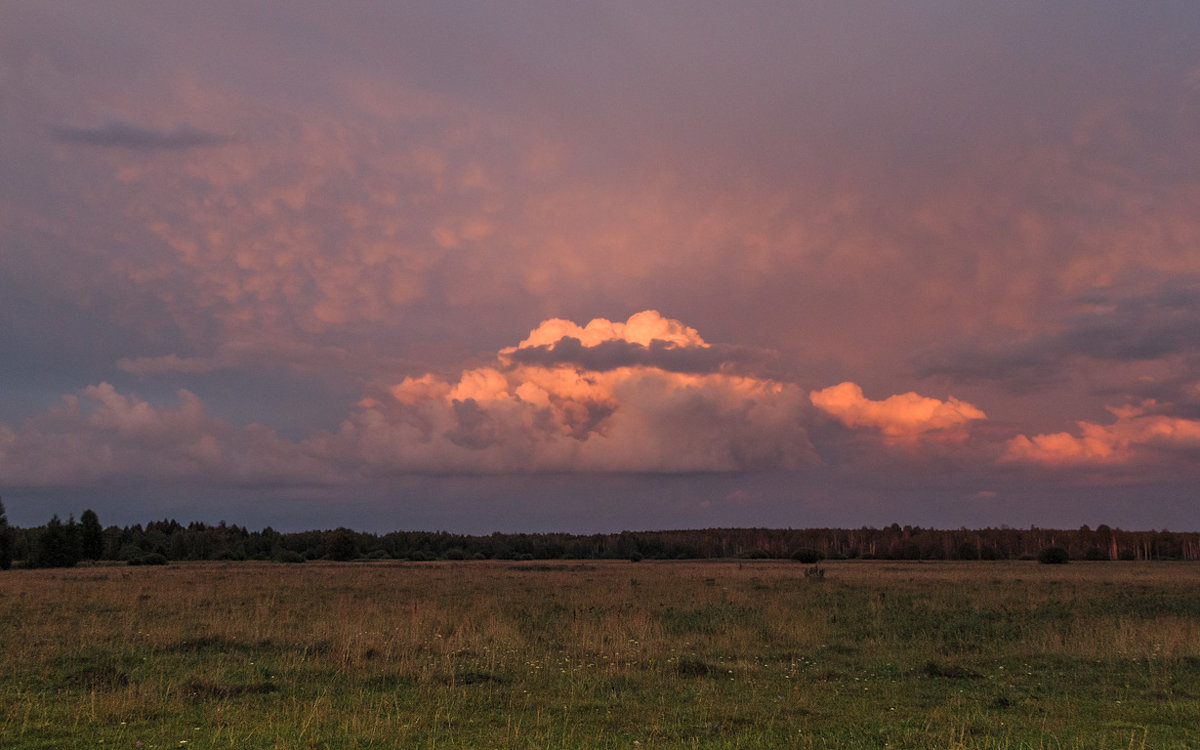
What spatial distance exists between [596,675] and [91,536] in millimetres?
121356

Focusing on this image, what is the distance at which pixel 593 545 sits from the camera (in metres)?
176

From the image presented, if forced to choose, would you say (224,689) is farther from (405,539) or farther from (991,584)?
(405,539)

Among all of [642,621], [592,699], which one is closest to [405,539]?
[642,621]

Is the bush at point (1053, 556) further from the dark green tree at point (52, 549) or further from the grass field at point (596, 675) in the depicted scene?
the dark green tree at point (52, 549)

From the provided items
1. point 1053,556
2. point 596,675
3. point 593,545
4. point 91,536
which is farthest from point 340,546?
point 596,675

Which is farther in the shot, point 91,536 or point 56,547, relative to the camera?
point 91,536

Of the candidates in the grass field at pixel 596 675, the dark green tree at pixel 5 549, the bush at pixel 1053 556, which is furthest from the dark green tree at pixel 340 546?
the bush at pixel 1053 556

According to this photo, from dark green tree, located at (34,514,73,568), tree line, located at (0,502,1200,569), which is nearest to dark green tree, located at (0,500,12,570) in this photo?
dark green tree, located at (34,514,73,568)

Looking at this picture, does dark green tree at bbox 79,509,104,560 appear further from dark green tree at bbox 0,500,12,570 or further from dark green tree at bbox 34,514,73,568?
dark green tree at bbox 0,500,12,570

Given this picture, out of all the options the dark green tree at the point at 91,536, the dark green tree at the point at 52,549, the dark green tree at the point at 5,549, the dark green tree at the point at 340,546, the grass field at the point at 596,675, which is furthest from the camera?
the dark green tree at the point at 340,546

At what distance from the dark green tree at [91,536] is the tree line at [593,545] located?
5.6 inches

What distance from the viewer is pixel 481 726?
13469 mm

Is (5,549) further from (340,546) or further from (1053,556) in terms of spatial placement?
(1053,556)

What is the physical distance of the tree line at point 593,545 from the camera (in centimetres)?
13162
